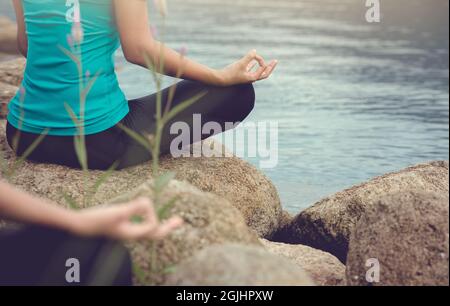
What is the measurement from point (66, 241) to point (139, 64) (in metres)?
1.55

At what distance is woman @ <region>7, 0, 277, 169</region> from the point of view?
4.04m

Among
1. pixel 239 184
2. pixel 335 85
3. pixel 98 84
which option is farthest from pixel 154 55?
pixel 335 85

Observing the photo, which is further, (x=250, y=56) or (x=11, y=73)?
(x=11, y=73)

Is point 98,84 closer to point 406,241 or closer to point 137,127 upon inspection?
point 137,127

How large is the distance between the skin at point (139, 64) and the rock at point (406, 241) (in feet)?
2.95

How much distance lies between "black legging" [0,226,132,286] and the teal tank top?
1.38 m

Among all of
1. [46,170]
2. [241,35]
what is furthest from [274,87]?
[46,170]

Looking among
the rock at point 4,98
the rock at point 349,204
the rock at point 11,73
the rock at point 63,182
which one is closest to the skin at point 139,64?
the rock at point 63,182

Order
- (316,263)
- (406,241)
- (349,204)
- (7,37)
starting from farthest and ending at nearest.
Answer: (7,37), (349,204), (316,263), (406,241)

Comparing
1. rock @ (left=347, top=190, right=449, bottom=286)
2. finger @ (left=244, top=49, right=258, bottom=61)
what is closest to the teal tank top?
finger @ (left=244, top=49, right=258, bottom=61)

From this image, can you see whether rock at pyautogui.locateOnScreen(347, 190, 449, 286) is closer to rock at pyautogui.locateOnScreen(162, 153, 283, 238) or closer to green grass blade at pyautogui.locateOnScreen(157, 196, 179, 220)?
green grass blade at pyautogui.locateOnScreen(157, 196, 179, 220)

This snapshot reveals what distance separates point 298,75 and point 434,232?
45.5 ft

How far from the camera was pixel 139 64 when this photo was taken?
404cm
